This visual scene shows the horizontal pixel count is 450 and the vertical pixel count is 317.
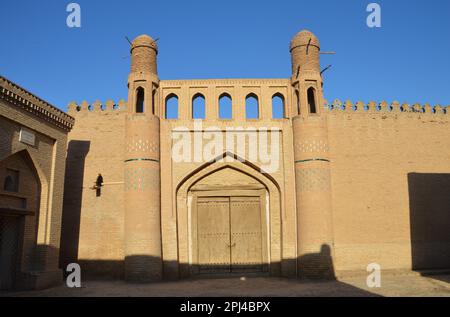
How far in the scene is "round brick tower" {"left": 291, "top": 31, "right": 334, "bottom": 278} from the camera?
1384 centimetres

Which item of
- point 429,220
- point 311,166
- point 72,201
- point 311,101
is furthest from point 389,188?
point 72,201

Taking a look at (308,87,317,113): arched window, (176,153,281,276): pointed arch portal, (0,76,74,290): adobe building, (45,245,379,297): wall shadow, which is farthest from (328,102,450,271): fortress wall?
(0,76,74,290): adobe building

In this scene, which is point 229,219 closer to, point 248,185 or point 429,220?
point 248,185

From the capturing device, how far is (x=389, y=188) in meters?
15.7

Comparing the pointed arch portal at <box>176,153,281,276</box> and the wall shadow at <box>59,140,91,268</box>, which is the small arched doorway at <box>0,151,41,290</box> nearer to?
the wall shadow at <box>59,140,91,268</box>

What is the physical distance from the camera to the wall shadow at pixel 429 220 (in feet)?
51.0

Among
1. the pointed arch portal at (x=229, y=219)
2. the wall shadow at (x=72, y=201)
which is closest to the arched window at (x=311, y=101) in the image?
the pointed arch portal at (x=229, y=219)

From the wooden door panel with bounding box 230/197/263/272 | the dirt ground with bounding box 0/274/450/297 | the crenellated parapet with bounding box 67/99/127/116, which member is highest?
the crenellated parapet with bounding box 67/99/127/116

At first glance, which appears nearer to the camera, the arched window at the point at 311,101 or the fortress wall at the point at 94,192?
the fortress wall at the point at 94,192

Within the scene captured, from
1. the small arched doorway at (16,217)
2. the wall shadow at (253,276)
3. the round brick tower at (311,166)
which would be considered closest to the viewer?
the wall shadow at (253,276)

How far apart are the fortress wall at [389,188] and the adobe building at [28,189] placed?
928 centimetres

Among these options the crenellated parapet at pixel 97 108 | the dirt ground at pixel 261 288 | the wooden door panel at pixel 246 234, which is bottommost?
the dirt ground at pixel 261 288

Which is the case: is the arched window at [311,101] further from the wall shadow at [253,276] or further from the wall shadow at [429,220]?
the wall shadow at [253,276]

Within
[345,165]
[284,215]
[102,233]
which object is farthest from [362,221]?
[102,233]
